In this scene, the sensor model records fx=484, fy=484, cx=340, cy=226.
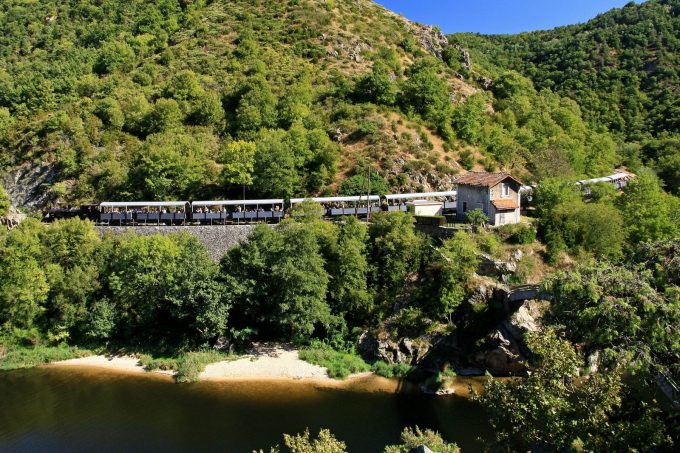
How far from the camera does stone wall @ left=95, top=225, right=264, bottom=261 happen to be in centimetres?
4519

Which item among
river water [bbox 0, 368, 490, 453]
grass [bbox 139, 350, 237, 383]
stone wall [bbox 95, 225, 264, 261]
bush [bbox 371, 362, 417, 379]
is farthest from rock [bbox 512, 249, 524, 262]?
grass [bbox 139, 350, 237, 383]

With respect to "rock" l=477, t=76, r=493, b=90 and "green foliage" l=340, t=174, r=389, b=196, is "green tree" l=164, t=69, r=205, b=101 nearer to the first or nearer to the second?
"green foliage" l=340, t=174, r=389, b=196

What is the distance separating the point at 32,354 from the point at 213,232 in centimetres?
1738

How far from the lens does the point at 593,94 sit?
88000 millimetres

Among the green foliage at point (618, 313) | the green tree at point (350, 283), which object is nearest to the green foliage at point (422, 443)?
the green foliage at point (618, 313)

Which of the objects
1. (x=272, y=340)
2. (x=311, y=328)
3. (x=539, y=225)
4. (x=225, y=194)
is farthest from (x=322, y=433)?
(x=225, y=194)

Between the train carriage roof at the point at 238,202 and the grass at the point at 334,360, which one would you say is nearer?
the grass at the point at 334,360

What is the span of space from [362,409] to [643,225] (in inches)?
1105

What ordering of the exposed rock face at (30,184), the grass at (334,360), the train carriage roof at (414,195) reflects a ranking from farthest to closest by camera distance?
the exposed rock face at (30,184) < the train carriage roof at (414,195) < the grass at (334,360)

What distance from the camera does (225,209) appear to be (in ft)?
163

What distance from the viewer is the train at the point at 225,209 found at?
4872 cm

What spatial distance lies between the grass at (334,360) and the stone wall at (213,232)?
496 inches

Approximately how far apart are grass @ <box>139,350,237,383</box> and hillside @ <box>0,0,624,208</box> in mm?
20432

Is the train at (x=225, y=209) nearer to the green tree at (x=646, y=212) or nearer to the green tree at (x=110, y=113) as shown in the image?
the green tree at (x=646, y=212)
